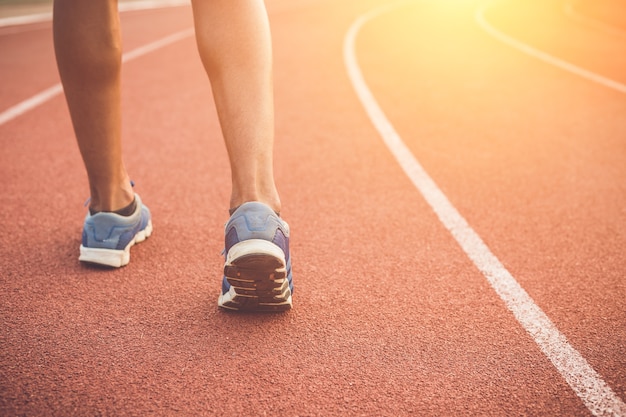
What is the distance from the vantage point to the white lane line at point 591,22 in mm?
11141

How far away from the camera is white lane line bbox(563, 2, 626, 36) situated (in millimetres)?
11141

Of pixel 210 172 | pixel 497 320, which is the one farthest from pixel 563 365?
pixel 210 172

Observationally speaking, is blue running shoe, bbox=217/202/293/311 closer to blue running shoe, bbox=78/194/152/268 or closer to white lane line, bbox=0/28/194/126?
blue running shoe, bbox=78/194/152/268

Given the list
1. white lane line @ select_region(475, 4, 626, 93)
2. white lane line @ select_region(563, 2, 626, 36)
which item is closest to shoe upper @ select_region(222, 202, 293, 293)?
white lane line @ select_region(475, 4, 626, 93)

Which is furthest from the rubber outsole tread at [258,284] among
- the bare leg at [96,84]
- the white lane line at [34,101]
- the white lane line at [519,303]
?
the white lane line at [34,101]

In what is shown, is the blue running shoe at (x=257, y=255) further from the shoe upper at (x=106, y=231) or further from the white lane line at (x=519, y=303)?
the white lane line at (x=519, y=303)

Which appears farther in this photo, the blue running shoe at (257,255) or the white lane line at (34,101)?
the white lane line at (34,101)

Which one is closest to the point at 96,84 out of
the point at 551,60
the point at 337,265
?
the point at 337,265

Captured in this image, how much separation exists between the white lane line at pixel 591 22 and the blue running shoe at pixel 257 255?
429 inches

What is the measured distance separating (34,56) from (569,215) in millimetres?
7157

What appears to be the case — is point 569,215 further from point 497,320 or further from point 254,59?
point 254,59

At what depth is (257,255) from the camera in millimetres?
1884

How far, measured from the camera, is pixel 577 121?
520cm

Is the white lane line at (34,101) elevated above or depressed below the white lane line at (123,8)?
above
